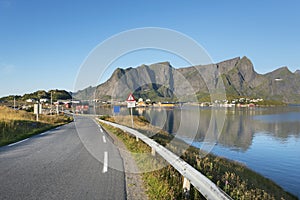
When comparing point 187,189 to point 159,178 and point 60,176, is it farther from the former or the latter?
point 60,176

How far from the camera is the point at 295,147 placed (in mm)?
22906

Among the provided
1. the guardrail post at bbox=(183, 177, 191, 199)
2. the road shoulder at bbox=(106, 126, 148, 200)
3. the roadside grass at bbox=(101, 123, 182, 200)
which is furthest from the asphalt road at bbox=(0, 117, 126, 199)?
the guardrail post at bbox=(183, 177, 191, 199)

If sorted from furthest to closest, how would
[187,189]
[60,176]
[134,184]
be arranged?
[60,176] < [134,184] < [187,189]

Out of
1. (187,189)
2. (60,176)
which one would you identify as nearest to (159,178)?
(187,189)

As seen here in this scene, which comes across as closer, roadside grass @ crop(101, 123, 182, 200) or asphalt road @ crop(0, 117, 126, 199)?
asphalt road @ crop(0, 117, 126, 199)

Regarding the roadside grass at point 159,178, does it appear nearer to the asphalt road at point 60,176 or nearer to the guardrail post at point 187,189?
the guardrail post at point 187,189

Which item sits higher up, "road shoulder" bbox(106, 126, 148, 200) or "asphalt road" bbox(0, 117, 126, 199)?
"asphalt road" bbox(0, 117, 126, 199)

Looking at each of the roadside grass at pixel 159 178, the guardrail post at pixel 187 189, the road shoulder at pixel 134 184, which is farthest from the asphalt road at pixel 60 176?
the guardrail post at pixel 187 189

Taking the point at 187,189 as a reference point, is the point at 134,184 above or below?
below

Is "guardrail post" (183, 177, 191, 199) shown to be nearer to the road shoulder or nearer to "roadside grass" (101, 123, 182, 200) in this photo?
"roadside grass" (101, 123, 182, 200)

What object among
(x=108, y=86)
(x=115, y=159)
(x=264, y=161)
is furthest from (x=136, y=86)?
(x=115, y=159)

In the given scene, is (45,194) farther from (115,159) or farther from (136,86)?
(136,86)

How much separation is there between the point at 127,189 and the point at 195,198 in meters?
1.50

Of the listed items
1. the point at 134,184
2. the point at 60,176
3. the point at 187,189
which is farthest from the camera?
the point at 60,176
